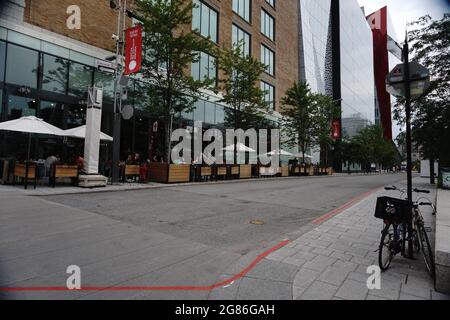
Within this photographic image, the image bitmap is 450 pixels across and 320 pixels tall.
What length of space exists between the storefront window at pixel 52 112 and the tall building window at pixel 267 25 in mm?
27955

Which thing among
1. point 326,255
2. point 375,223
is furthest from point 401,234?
point 375,223

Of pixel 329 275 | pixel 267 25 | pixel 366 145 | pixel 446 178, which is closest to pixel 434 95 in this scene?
pixel 446 178

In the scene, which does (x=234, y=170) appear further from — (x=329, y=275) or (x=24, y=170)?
(x=329, y=275)

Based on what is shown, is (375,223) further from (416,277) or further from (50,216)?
(50,216)

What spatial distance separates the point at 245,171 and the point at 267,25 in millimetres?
23717

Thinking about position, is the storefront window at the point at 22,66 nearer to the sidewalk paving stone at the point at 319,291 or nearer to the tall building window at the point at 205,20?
the tall building window at the point at 205,20

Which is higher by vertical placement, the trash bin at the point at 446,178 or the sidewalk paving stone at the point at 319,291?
the trash bin at the point at 446,178

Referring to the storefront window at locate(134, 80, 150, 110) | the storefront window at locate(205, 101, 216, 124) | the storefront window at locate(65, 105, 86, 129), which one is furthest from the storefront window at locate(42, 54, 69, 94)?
the storefront window at locate(205, 101, 216, 124)

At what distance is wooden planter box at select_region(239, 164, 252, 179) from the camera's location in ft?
75.3

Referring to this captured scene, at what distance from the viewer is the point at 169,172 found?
1641 cm

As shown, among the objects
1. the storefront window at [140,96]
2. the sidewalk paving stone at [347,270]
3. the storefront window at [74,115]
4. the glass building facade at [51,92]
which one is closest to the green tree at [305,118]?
the storefront window at [140,96]

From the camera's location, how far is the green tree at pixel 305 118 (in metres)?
33.5

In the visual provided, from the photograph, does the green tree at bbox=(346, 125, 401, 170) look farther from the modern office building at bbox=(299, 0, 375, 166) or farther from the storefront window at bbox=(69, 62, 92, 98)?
the storefront window at bbox=(69, 62, 92, 98)

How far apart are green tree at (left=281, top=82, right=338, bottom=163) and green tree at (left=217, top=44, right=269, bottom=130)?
A: 10.4m
